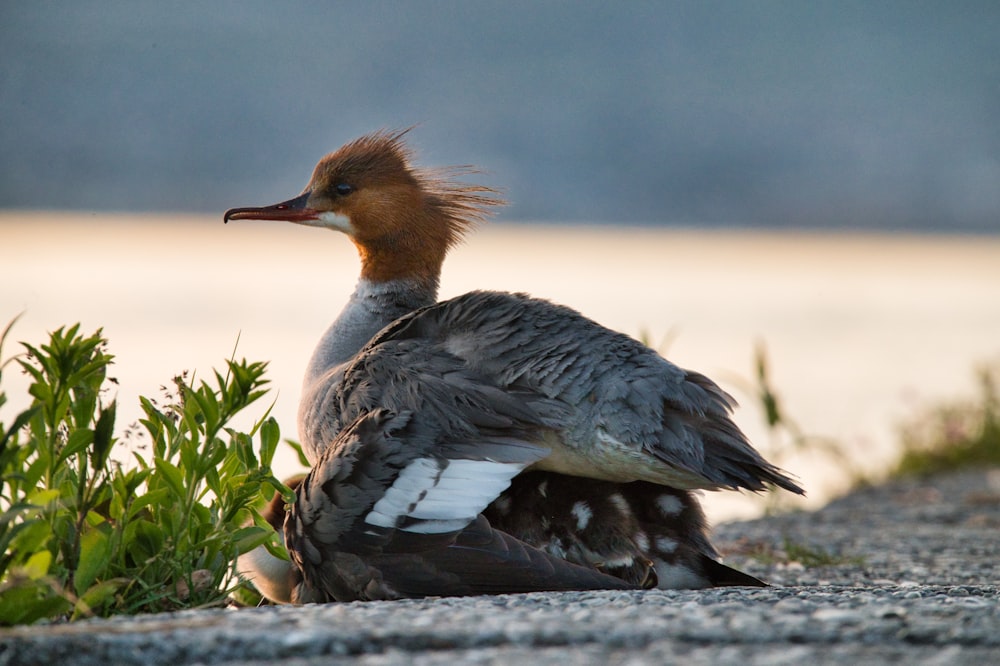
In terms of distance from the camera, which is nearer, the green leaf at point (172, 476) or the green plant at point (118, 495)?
the green plant at point (118, 495)

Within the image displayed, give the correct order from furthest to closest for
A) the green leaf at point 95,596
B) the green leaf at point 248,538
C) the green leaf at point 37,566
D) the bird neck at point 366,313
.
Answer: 1. the bird neck at point 366,313
2. the green leaf at point 248,538
3. the green leaf at point 95,596
4. the green leaf at point 37,566

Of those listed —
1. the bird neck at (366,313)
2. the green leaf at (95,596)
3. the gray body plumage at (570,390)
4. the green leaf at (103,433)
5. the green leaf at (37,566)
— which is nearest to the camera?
the green leaf at (37,566)

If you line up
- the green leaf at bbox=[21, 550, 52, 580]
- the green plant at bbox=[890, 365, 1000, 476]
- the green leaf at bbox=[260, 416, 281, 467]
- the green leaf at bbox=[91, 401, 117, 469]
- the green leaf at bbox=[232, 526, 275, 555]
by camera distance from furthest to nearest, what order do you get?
the green plant at bbox=[890, 365, 1000, 476] < the green leaf at bbox=[260, 416, 281, 467] < the green leaf at bbox=[232, 526, 275, 555] < the green leaf at bbox=[91, 401, 117, 469] < the green leaf at bbox=[21, 550, 52, 580]

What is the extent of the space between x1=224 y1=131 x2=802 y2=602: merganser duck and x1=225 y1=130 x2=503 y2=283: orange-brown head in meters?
0.83

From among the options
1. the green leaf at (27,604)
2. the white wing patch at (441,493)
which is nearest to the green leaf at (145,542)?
the green leaf at (27,604)

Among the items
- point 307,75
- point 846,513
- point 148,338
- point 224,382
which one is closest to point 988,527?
point 846,513

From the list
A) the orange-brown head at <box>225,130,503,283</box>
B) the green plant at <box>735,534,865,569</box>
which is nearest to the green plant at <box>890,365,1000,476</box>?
the green plant at <box>735,534,865,569</box>

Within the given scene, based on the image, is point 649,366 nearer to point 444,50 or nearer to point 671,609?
point 671,609

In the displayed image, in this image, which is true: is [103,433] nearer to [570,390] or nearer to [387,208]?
[570,390]

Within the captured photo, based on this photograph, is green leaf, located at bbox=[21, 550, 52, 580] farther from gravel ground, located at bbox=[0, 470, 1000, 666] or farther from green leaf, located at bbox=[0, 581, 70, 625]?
gravel ground, located at bbox=[0, 470, 1000, 666]

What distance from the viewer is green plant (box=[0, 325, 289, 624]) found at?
3516 mm

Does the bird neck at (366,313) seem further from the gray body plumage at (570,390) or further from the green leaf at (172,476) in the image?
the green leaf at (172,476)

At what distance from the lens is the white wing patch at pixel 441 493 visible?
401 centimetres

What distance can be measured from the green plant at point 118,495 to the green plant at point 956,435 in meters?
5.71
